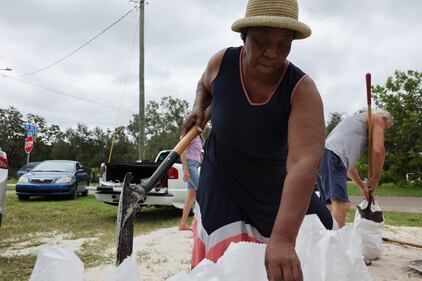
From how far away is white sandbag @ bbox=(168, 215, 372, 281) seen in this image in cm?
120

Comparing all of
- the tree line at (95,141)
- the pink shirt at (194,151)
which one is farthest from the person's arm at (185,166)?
the tree line at (95,141)

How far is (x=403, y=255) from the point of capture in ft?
15.4

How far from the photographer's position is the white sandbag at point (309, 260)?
120 centimetres

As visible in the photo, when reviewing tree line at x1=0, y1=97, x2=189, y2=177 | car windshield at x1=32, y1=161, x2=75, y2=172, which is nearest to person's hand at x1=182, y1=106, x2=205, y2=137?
car windshield at x1=32, y1=161, x2=75, y2=172

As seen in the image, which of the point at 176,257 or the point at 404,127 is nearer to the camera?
the point at 176,257

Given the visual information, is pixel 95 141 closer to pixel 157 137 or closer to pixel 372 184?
pixel 157 137

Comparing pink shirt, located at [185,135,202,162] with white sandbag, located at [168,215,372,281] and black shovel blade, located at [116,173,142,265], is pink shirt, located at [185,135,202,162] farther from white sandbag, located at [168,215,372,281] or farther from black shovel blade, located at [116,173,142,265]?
white sandbag, located at [168,215,372,281]

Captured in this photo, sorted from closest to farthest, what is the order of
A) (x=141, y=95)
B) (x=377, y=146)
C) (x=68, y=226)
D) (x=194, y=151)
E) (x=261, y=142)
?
(x=261, y=142)
(x=377, y=146)
(x=194, y=151)
(x=68, y=226)
(x=141, y=95)

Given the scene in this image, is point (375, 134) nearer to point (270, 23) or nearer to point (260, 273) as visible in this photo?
point (270, 23)

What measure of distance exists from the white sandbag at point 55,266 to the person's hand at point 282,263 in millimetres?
526

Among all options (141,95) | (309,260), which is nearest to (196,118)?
(309,260)

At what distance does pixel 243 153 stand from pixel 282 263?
0.76 meters

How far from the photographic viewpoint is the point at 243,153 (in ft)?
6.24

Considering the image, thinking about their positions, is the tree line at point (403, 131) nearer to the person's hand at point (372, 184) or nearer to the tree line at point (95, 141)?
the person's hand at point (372, 184)
